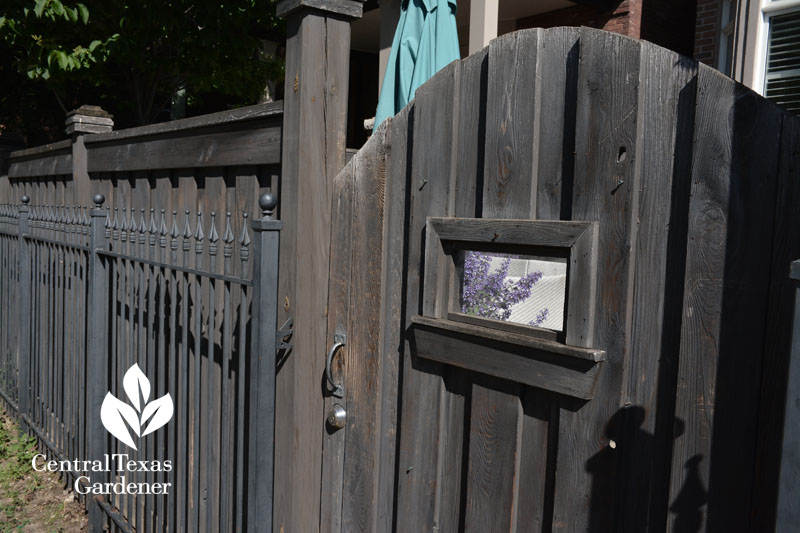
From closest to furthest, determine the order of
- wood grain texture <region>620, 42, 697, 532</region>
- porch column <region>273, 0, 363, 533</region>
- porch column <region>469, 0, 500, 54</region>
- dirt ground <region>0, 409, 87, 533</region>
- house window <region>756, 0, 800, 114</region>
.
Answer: wood grain texture <region>620, 42, 697, 532</region> → porch column <region>273, 0, 363, 533</region> → dirt ground <region>0, 409, 87, 533</region> → house window <region>756, 0, 800, 114</region> → porch column <region>469, 0, 500, 54</region>

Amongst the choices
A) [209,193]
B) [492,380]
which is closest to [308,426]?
[492,380]

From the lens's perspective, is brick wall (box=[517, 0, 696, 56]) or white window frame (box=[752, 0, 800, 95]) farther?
brick wall (box=[517, 0, 696, 56])

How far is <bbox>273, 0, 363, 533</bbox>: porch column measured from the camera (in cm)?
244

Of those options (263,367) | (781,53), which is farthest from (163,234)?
(781,53)

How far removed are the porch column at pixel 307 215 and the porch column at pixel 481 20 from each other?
3973 mm

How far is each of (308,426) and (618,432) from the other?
126 cm

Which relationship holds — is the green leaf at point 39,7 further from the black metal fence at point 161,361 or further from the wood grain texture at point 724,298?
the wood grain texture at point 724,298

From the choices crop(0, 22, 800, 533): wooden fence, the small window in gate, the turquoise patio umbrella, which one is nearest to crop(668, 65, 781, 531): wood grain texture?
crop(0, 22, 800, 533): wooden fence

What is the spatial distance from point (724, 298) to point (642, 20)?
299 inches

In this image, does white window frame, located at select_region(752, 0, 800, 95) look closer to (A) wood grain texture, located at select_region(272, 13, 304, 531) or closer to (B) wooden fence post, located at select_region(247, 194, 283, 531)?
(A) wood grain texture, located at select_region(272, 13, 304, 531)

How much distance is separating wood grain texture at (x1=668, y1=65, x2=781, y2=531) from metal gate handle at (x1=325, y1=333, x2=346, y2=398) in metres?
1.25

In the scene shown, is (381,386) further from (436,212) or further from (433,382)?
(436,212)

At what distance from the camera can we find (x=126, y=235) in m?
3.46

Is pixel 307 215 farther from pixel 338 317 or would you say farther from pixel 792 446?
pixel 792 446
